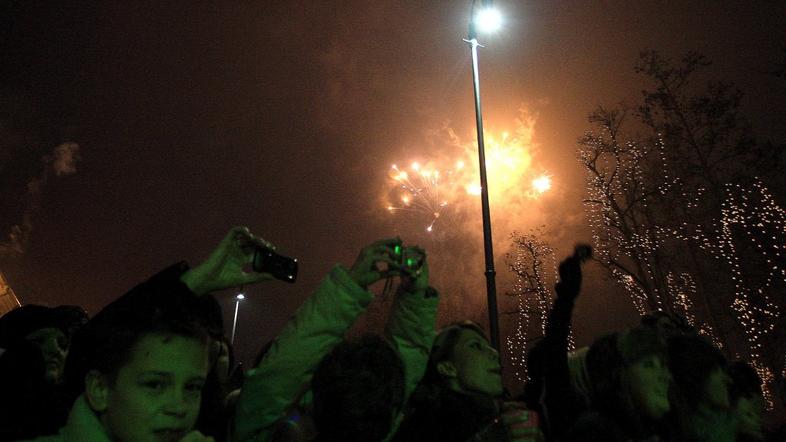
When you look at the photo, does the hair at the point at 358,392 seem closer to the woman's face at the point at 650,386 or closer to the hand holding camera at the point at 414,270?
the hand holding camera at the point at 414,270

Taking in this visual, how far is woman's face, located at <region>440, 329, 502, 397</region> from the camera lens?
2.81 meters

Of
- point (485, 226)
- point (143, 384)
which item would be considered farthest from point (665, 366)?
point (485, 226)

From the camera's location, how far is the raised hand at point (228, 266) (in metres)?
2.25

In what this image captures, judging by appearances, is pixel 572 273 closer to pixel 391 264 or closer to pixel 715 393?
pixel 715 393

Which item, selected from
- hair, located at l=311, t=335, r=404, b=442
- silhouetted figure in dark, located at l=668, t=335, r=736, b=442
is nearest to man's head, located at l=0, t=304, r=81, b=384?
hair, located at l=311, t=335, r=404, b=442

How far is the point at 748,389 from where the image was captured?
409 centimetres

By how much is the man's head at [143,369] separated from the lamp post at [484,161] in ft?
18.7

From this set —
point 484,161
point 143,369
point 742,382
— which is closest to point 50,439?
point 143,369

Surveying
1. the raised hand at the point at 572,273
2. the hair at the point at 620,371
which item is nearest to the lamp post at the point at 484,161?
the raised hand at the point at 572,273

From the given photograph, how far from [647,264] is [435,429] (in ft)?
68.6

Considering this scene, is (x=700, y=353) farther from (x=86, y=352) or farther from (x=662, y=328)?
(x=86, y=352)

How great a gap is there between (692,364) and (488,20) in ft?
27.1

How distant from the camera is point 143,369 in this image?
5.91 feet

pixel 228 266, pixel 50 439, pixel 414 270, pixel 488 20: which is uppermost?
pixel 488 20
